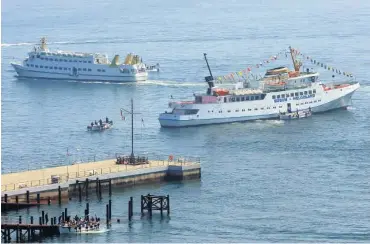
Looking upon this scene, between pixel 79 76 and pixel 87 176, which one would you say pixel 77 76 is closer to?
pixel 79 76

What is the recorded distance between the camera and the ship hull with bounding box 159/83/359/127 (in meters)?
120

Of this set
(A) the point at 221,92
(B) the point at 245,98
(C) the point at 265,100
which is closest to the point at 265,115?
(C) the point at 265,100

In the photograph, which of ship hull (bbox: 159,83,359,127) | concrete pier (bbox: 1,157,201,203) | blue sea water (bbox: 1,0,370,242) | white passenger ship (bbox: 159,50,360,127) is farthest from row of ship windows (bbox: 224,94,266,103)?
concrete pier (bbox: 1,157,201,203)

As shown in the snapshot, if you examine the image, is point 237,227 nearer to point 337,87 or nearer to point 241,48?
point 337,87

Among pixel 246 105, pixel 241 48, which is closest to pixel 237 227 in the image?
pixel 246 105

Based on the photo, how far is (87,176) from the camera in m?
92.5

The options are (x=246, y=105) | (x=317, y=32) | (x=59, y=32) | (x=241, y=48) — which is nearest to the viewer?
(x=246, y=105)

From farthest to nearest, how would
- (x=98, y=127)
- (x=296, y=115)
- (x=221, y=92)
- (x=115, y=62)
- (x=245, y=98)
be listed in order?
(x=115, y=62) < (x=296, y=115) < (x=245, y=98) < (x=221, y=92) < (x=98, y=127)

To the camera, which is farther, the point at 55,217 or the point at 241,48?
the point at 241,48

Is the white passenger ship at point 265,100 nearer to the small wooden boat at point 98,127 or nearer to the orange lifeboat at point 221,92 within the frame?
the orange lifeboat at point 221,92

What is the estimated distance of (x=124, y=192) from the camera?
9256cm

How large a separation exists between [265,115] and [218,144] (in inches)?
564

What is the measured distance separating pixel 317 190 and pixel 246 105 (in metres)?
32.0

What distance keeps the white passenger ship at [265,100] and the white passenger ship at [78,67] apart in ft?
78.5
